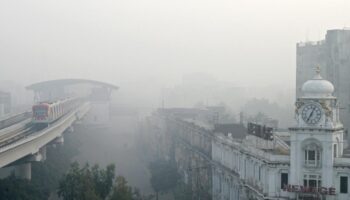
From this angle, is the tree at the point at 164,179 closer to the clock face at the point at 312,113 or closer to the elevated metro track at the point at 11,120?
the clock face at the point at 312,113

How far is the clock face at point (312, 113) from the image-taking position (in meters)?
33.0

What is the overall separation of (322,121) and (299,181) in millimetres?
3832

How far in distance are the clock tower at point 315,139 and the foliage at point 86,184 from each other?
508 inches

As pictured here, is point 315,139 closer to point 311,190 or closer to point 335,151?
point 335,151

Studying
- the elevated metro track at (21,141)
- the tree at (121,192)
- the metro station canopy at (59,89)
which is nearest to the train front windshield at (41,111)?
the elevated metro track at (21,141)

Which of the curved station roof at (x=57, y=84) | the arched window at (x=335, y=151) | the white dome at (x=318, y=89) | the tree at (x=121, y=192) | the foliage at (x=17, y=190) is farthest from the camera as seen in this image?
the curved station roof at (x=57, y=84)

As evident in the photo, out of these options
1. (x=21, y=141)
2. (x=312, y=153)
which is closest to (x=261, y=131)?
(x=312, y=153)

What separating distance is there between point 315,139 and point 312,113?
1.54 metres

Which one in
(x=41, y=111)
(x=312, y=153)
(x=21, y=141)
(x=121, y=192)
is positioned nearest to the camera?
(x=312, y=153)

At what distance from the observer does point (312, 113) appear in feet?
109

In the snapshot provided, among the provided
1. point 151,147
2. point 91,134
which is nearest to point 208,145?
point 151,147

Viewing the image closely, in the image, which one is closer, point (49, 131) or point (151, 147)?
point (49, 131)

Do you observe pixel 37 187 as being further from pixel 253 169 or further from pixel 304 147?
pixel 304 147

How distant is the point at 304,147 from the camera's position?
3341 cm
